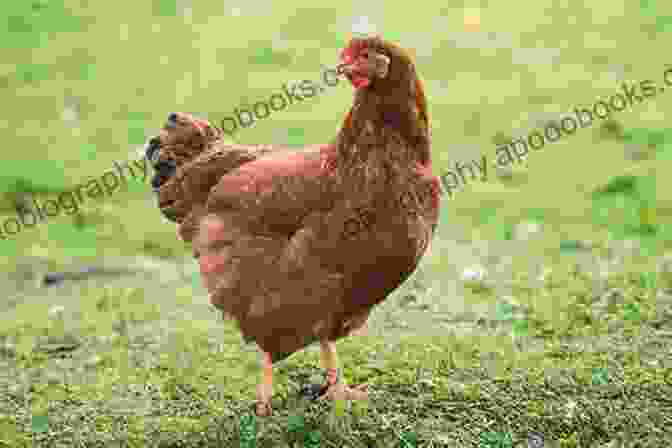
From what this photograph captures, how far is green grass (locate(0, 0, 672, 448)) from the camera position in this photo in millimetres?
4680

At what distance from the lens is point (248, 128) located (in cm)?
1143

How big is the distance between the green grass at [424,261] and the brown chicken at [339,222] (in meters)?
0.60

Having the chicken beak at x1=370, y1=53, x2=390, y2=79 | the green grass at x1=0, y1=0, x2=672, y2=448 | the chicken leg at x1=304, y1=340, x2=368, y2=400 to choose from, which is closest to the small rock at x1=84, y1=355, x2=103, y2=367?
the green grass at x1=0, y1=0, x2=672, y2=448

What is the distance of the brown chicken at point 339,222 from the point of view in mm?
4141

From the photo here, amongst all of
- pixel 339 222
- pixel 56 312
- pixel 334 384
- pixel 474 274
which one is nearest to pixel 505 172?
pixel 474 274

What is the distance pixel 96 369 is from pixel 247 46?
325 inches

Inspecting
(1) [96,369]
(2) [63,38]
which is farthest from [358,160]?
(2) [63,38]

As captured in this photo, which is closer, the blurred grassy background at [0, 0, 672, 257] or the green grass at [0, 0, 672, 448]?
the green grass at [0, 0, 672, 448]

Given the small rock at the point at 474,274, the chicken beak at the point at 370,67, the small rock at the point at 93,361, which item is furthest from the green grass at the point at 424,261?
the chicken beak at the point at 370,67

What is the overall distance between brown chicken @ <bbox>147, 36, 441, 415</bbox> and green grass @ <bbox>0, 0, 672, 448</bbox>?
604 mm

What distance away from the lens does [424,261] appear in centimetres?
811

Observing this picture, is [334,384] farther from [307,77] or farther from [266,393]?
[307,77]

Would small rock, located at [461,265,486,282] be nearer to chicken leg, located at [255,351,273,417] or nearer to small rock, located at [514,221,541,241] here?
small rock, located at [514,221,541,241]

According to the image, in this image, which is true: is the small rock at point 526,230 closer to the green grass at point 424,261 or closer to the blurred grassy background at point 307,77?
the green grass at point 424,261
